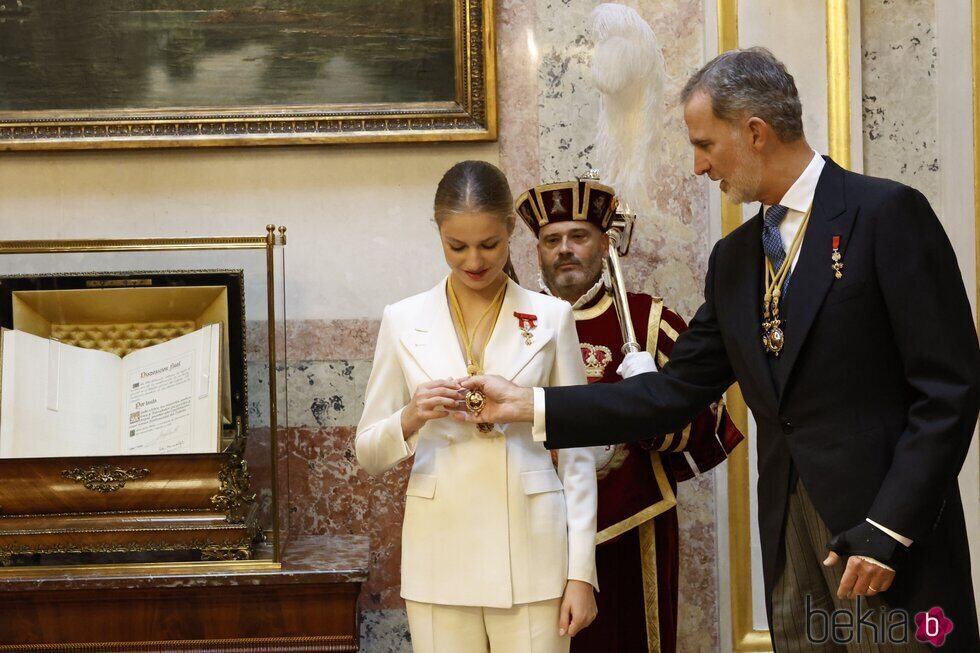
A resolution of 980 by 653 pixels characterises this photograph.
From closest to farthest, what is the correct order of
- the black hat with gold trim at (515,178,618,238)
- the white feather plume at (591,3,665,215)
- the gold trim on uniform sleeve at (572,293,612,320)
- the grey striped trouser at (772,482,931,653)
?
the grey striped trouser at (772,482,931,653) → the black hat with gold trim at (515,178,618,238) → the gold trim on uniform sleeve at (572,293,612,320) → the white feather plume at (591,3,665,215)

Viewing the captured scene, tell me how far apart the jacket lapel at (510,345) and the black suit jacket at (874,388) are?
0.42 feet

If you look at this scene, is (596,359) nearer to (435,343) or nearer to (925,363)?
(435,343)

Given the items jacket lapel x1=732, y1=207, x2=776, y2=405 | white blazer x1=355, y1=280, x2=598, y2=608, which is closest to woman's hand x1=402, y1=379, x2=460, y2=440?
white blazer x1=355, y1=280, x2=598, y2=608

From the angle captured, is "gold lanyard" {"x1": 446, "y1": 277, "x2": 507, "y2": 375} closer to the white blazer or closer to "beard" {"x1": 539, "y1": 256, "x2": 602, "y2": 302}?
the white blazer

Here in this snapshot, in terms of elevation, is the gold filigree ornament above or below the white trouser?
above

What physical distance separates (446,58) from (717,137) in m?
2.03

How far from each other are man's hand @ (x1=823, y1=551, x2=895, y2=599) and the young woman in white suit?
620 millimetres

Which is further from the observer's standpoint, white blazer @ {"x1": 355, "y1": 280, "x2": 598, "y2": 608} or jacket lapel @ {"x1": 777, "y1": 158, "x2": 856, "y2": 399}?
white blazer @ {"x1": 355, "y1": 280, "x2": 598, "y2": 608}

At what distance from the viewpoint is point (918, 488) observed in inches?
87.8

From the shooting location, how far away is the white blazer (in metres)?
2.54

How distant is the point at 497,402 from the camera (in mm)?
2527

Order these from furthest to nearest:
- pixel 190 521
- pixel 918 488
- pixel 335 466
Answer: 1. pixel 335 466
2. pixel 190 521
3. pixel 918 488

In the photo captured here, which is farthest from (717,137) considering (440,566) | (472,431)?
(440,566)

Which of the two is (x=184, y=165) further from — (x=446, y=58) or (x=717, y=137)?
(x=717, y=137)
